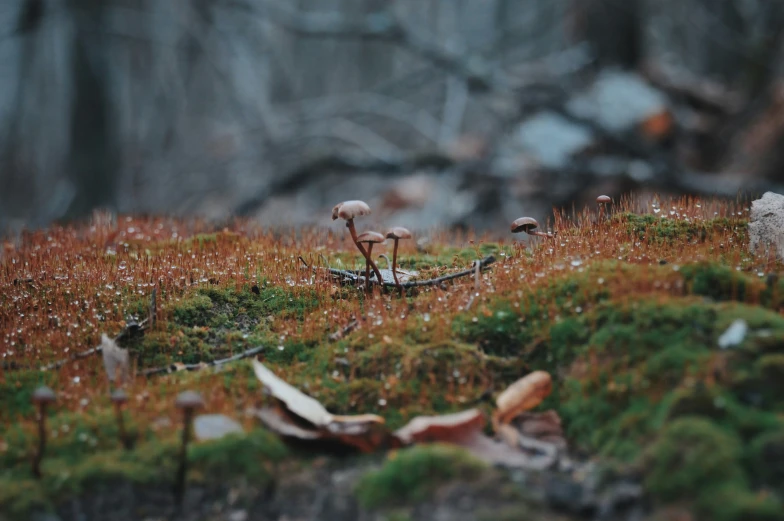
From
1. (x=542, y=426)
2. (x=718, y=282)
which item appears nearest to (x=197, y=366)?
(x=542, y=426)

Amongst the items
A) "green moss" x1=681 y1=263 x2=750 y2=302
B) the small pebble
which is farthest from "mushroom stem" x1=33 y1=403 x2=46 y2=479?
"green moss" x1=681 y1=263 x2=750 y2=302

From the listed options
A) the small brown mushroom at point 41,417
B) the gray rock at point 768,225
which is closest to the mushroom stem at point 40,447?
the small brown mushroom at point 41,417

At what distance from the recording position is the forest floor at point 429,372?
8.29ft

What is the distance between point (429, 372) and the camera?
344 centimetres

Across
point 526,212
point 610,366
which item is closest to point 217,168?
point 526,212

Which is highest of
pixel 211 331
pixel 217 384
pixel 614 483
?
pixel 211 331

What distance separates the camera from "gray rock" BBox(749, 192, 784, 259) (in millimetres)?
4337

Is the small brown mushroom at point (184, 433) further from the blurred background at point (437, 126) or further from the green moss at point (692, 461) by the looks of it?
the blurred background at point (437, 126)

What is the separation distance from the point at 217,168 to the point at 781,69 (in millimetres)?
15645

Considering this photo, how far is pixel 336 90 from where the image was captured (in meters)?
36.6

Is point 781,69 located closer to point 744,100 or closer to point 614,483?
point 744,100

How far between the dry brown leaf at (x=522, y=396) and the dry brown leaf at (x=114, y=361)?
77.7 inches

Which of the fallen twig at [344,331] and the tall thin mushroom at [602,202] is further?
the tall thin mushroom at [602,202]

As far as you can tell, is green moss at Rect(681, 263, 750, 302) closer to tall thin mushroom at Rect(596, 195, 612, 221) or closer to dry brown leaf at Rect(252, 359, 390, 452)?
tall thin mushroom at Rect(596, 195, 612, 221)
